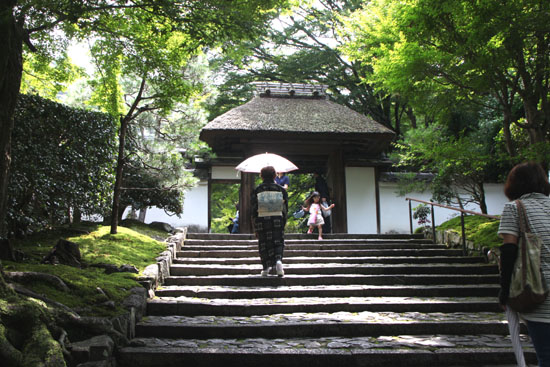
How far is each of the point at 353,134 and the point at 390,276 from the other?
6092 millimetres

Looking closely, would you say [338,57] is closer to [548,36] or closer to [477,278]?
[548,36]

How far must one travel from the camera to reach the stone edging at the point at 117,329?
350cm

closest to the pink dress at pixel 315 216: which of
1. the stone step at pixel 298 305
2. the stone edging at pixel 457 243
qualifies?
the stone edging at pixel 457 243

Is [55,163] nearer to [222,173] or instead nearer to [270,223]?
[270,223]

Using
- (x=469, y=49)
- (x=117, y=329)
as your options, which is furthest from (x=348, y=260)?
(x=117, y=329)

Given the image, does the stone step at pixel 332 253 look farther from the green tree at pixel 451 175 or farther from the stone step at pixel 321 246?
the green tree at pixel 451 175

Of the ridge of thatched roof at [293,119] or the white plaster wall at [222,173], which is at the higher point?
the ridge of thatched roof at [293,119]

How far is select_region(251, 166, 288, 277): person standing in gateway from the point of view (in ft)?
23.0

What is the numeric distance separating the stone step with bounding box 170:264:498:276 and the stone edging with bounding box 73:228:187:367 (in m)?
0.76

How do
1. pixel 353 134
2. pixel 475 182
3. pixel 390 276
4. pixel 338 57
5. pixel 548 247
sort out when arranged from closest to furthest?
1. pixel 548 247
2. pixel 390 276
3. pixel 353 134
4. pixel 475 182
5. pixel 338 57

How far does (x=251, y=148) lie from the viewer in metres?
13.2

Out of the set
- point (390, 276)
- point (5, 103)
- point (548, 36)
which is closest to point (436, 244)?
point (390, 276)

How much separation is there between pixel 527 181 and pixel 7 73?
4.73 meters

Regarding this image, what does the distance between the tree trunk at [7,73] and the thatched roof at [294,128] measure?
7.20m
